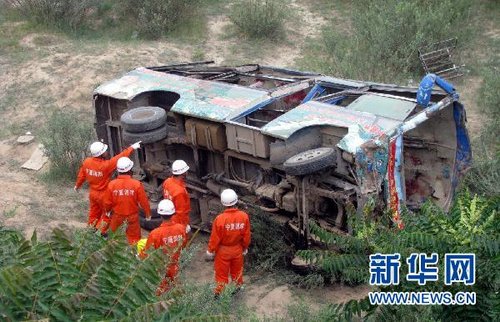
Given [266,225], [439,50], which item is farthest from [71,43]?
[266,225]

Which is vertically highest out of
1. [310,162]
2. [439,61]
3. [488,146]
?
[310,162]

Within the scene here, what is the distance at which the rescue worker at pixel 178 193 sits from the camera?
7.91 meters

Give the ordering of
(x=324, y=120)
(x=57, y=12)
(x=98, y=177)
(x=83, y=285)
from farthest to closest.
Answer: (x=57, y=12)
(x=98, y=177)
(x=324, y=120)
(x=83, y=285)

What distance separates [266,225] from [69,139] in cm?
436

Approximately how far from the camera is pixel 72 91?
45.3 feet

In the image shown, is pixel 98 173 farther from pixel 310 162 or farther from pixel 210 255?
pixel 310 162

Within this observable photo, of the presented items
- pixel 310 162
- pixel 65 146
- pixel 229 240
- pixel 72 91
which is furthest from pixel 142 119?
pixel 72 91

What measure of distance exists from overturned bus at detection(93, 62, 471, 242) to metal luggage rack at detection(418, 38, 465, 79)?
17.1 ft

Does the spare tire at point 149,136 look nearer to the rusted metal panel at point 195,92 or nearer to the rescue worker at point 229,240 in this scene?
the rusted metal panel at point 195,92

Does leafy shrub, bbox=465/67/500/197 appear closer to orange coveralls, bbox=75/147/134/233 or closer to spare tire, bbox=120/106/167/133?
spare tire, bbox=120/106/167/133

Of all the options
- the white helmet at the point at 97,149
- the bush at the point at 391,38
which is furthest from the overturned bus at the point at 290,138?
the bush at the point at 391,38

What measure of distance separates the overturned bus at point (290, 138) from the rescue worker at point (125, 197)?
2.03ft

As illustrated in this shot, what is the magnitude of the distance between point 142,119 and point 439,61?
25.8ft

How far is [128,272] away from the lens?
3.80 m
